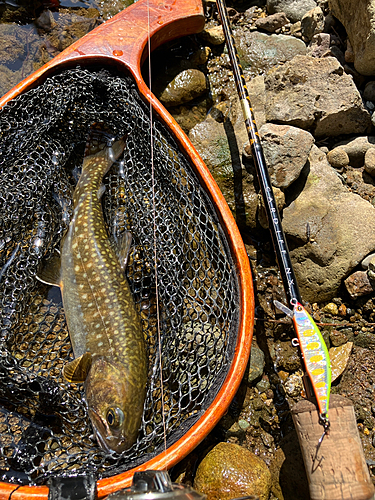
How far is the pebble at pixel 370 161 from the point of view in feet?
14.3

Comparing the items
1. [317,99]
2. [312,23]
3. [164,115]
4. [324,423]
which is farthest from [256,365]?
[312,23]

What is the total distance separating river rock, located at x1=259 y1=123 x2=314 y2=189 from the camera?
4.08 meters

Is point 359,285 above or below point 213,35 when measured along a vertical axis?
below

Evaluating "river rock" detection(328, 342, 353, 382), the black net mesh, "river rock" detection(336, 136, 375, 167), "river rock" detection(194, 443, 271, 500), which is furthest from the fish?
"river rock" detection(336, 136, 375, 167)

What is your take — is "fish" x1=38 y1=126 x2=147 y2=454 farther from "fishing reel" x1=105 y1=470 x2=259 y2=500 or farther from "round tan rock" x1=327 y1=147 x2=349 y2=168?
"round tan rock" x1=327 y1=147 x2=349 y2=168

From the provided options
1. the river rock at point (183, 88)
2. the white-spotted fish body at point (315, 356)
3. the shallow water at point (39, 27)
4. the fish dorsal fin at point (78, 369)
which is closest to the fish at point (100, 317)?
the fish dorsal fin at point (78, 369)

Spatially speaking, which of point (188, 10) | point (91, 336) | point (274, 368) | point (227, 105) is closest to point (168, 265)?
point (91, 336)

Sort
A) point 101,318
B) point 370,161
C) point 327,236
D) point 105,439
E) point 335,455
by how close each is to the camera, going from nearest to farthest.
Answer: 1. point 335,455
2. point 105,439
3. point 101,318
4. point 327,236
5. point 370,161

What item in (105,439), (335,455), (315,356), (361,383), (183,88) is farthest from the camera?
(183,88)

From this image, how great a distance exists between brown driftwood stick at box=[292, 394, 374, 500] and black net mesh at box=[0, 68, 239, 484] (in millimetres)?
707

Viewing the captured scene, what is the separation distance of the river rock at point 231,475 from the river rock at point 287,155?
2745 millimetres

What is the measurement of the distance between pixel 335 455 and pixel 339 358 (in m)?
1.52

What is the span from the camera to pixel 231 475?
9.95 feet

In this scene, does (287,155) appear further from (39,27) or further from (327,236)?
(39,27)
